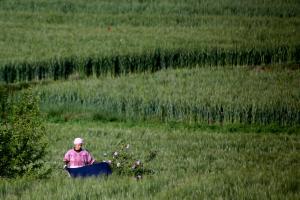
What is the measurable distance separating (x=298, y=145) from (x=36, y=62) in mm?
14807

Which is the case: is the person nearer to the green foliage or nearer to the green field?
the green foliage

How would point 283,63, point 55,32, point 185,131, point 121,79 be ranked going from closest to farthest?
point 185,131, point 121,79, point 283,63, point 55,32

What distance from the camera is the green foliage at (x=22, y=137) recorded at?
12711 millimetres

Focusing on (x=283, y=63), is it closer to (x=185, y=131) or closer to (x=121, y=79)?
(x=121, y=79)

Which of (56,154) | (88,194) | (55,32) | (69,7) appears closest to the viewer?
(88,194)

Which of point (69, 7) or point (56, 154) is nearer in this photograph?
point (56, 154)

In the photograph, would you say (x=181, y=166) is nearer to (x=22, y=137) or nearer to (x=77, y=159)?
(x=77, y=159)

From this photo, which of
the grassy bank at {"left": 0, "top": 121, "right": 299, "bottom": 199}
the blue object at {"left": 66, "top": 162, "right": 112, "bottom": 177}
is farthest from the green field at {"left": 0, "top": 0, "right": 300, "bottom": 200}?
the blue object at {"left": 66, "top": 162, "right": 112, "bottom": 177}

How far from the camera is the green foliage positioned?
41.7 ft

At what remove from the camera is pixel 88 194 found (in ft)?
31.7

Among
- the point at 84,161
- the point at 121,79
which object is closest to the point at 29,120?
the point at 84,161

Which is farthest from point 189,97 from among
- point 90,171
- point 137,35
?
point 90,171

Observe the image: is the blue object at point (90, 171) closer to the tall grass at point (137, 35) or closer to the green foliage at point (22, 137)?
the green foliage at point (22, 137)

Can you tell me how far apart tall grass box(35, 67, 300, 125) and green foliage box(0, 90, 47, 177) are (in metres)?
11.6
